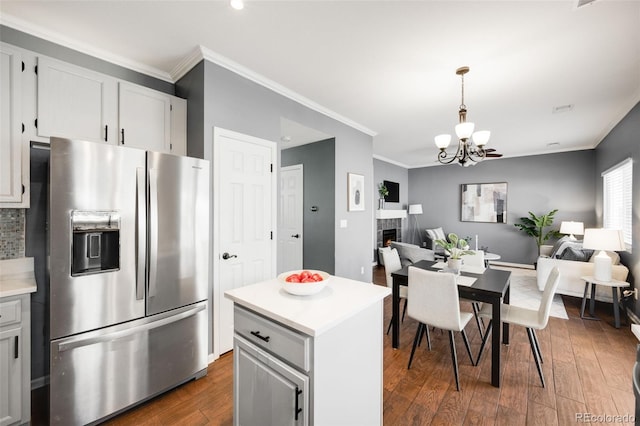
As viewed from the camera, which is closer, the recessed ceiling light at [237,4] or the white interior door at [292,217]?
the recessed ceiling light at [237,4]

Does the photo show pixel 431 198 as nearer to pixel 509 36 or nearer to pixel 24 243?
pixel 509 36

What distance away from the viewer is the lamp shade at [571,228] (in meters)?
5.44

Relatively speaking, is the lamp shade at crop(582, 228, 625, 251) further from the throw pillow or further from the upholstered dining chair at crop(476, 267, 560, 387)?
the upholstered dining chair at crop(476, 267, 560, 387)

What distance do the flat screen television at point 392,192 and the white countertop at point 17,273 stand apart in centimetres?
642

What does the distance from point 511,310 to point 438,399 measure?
103 cm

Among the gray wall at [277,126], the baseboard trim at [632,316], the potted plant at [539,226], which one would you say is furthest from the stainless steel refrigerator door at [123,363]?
the potted plant at [539,226]

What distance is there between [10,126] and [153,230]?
43.8 inches

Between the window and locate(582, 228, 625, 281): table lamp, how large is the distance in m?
A: 0.59

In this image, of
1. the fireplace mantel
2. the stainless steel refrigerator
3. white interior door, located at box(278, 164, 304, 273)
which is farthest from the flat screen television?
the stainless steel refrigerator

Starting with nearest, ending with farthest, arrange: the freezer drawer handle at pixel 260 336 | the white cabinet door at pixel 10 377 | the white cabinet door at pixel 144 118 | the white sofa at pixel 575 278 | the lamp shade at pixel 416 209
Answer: the freezer drawer handle at pixel 260 336 → the white cabinet door at pixel 10 377 → the white cabinet door at pixel 144 118 → the white sofa at pixel 575 278 → the lamp shade at pixel 416 209

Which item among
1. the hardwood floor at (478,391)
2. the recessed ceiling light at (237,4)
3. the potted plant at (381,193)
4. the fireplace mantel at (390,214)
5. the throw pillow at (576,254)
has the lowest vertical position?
the hardwood floor at (478,391)

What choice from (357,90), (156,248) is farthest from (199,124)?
(357,90)

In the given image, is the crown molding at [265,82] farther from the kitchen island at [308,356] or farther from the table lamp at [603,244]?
the table lamp at [603,244]

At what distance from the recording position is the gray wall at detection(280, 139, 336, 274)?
3.92 meters
